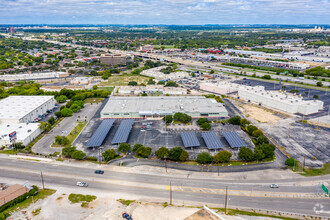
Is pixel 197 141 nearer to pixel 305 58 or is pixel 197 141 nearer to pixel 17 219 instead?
pixel 17 219

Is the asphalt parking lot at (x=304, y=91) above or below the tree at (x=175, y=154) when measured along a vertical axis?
above

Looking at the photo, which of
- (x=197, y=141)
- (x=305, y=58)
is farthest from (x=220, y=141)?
(x=305, y=58)

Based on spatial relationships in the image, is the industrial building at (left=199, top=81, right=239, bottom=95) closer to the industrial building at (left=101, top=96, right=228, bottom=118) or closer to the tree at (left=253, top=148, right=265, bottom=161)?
the industrial building at (left=101, top=96, right=228, bottom=118)

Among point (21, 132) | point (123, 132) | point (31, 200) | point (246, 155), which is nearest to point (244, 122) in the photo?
point (246, 155)

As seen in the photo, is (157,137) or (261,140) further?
(157,137)

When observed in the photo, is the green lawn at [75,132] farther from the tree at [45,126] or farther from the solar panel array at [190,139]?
the solar panel array at [190,139]

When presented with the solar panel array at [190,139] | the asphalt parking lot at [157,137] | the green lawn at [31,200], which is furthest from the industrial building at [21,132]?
the solar panel array at [190,139]

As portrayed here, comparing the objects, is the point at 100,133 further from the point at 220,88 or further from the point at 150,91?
the point at 220,88
